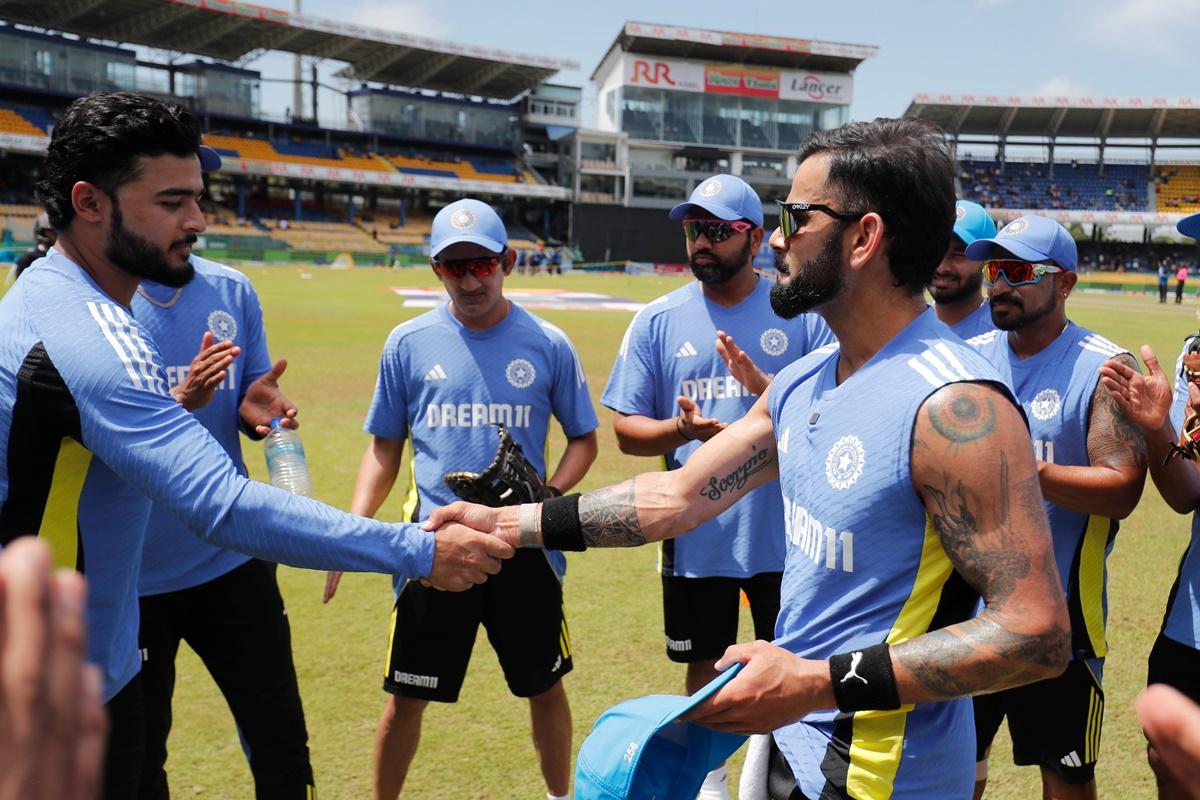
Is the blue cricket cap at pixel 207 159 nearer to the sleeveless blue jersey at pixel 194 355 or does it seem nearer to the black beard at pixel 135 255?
the black beard at pixel 135 255

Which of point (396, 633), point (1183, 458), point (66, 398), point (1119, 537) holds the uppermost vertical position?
point (66, 398)

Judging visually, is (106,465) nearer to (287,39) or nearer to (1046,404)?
(1046,404)

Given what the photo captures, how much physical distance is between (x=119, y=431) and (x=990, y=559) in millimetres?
2268

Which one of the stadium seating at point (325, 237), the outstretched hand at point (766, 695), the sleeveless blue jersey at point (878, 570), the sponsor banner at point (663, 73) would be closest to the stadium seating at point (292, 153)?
the stadium seating at point (325, 237)

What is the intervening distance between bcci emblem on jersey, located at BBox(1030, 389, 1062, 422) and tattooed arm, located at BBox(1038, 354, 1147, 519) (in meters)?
0.16

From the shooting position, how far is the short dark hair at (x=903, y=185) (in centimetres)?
241

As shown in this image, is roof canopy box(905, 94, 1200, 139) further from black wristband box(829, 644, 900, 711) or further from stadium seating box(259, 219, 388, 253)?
black wristband box(829, 644, 900, 711)

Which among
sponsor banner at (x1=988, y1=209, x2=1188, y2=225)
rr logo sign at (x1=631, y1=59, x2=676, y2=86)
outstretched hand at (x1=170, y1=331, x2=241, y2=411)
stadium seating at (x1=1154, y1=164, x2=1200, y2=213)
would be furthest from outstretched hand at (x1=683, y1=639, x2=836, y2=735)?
rr logo sign at (x1=631, y1=59, x2=676, y2=86)

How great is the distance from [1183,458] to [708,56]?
282 feet

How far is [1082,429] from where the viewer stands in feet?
12.0

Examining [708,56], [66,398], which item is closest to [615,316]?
[66,398]

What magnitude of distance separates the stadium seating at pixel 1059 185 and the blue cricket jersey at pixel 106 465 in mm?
78926

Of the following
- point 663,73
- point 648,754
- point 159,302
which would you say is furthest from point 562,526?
point 663,73

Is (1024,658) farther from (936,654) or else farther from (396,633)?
(396,633)
